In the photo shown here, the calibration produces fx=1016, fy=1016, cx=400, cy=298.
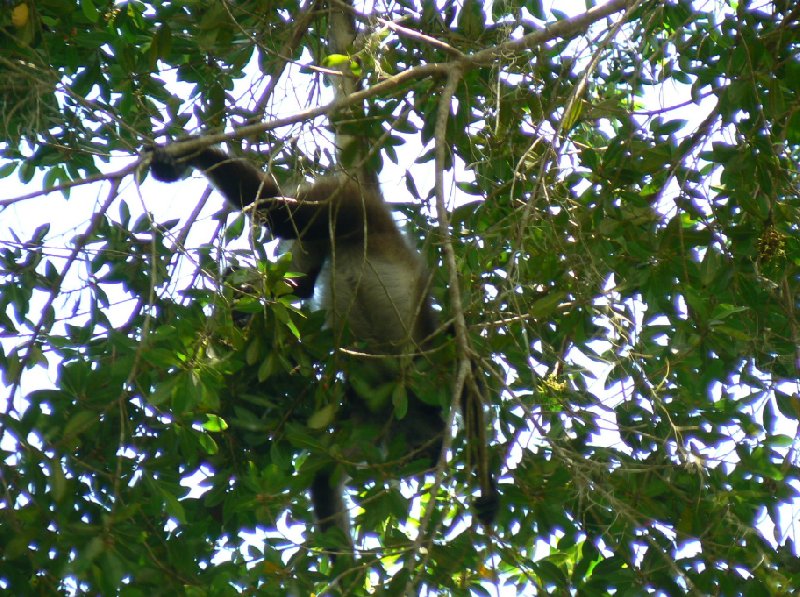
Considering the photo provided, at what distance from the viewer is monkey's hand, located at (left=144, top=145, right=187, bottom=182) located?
347cm

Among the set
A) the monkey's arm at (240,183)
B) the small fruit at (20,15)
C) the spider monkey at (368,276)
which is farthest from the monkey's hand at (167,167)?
the spider monkey at (368,276)

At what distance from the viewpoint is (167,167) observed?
3.59 meters

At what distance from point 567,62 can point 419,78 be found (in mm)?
493

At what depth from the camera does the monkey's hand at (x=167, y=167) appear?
3475mm

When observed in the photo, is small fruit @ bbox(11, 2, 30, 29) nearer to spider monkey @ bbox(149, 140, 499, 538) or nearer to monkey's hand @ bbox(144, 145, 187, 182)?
monkey's hand @ bbox(144, 145, 187, 182)

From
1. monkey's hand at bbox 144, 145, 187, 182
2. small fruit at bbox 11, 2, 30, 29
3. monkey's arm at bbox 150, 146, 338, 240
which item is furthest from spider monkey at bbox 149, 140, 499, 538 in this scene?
small fruit at bbox 11, 2, 30, 29

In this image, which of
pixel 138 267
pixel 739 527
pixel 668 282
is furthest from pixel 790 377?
pixel 138 267

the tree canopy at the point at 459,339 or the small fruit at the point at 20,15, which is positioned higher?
the small fruit at the point at 20,15

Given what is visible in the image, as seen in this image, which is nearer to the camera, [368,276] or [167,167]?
[167,167]

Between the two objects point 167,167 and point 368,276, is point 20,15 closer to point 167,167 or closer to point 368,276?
point 167,167

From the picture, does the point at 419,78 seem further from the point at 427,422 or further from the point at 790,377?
the point at 427,422

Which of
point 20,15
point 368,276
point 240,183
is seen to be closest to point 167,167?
point 240,183

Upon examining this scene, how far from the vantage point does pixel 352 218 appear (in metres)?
4.88

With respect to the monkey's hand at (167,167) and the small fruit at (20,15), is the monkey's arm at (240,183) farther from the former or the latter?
the small fruit at (20,15)
